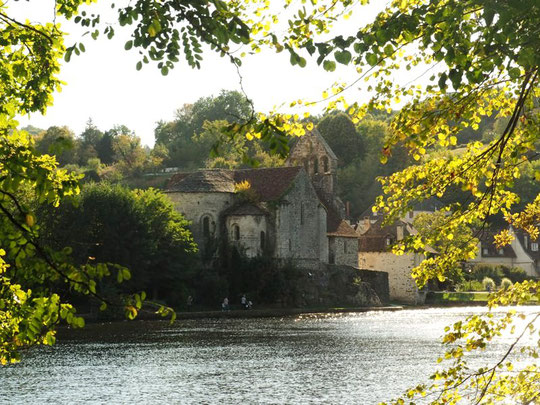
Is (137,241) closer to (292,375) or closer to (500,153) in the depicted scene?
(292,375)

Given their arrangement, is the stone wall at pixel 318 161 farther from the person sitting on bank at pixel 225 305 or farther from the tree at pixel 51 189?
the tree at pixel 51 189

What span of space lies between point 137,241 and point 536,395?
49732mm

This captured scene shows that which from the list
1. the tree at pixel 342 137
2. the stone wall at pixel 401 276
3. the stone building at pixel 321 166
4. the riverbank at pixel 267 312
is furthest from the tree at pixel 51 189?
the tree at pixel 342 137

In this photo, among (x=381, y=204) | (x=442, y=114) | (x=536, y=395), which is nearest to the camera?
(x=536, y=395)

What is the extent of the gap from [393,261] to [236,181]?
18323 millimetres

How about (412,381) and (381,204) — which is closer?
(381,204)

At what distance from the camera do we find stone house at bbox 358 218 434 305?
83.2 meters

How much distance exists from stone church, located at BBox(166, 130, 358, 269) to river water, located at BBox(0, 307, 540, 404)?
2115 cm

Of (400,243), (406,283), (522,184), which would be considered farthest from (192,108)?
(400,243)

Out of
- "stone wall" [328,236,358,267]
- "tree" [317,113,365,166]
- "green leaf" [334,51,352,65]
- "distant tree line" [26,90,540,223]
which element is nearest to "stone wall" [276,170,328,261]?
"stone wall" [328,236,358,267]

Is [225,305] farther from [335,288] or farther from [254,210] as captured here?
[335,288]

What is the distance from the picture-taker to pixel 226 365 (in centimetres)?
3250

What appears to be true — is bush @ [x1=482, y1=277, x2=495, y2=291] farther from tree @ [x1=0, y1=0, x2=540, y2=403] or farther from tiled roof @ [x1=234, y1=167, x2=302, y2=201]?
tree @ [x1=0, y1=0, x2=540, y2=403]

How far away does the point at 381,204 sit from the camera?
1073 centimetres
